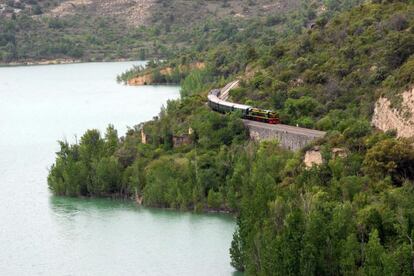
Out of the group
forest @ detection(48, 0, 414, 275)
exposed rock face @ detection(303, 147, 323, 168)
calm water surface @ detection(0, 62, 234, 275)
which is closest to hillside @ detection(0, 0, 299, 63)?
calm water surface @ detection(0, 62, 234, 275)

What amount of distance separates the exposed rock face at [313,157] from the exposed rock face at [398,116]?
10.3 feet

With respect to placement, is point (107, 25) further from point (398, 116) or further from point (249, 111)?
point (398, 116)

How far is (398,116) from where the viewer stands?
49031mm

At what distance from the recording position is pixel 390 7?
6612cm

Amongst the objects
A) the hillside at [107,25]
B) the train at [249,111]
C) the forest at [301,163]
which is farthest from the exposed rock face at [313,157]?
the hillside at [107,25]

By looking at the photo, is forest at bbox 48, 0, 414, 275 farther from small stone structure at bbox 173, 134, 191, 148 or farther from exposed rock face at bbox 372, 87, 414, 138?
exposed rock face at bbox 372, 87, 414, 138

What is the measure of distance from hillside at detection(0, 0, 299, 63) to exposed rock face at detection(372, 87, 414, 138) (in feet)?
319

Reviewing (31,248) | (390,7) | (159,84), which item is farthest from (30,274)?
(159,84)

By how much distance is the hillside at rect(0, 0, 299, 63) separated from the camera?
157 metres

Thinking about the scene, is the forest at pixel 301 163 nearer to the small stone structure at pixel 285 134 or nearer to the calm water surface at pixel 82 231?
the small stone structure at pixel 285 134

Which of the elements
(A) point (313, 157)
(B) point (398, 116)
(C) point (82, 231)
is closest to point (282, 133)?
(A) point (313, 157)

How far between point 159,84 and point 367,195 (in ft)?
260

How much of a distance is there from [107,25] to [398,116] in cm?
12698

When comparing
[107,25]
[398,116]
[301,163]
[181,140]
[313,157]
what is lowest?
[107,25]
